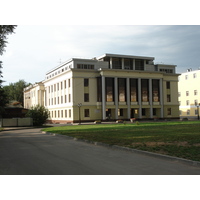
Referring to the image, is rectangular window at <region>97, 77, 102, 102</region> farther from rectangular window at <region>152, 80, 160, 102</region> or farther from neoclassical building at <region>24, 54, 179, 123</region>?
rectangular window at <region>152, 80, 160, 102</region>

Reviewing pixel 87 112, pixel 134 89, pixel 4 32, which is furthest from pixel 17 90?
pixel 4 32

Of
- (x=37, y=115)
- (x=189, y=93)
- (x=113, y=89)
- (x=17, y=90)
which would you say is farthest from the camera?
(x=17, y=90)

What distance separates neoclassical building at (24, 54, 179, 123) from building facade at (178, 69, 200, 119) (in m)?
9.30

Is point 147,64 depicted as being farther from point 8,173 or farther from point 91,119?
point 8,173

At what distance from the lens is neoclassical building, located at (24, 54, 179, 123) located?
52688 millimetres

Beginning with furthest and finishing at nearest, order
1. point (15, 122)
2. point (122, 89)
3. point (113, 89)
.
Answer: point (122, 89) → point (113, 89) → point (15, 122)

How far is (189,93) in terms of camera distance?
71750 mm

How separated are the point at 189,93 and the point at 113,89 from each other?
2879cm

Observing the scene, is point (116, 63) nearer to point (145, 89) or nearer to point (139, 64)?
point (139, 64)

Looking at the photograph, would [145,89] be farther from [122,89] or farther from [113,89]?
[113,89]

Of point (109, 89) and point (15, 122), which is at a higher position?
point (109, 89)

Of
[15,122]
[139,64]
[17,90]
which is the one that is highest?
[139,64]

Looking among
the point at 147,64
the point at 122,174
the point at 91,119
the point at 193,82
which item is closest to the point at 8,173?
the point at 122,174

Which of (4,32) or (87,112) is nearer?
(4,32)
